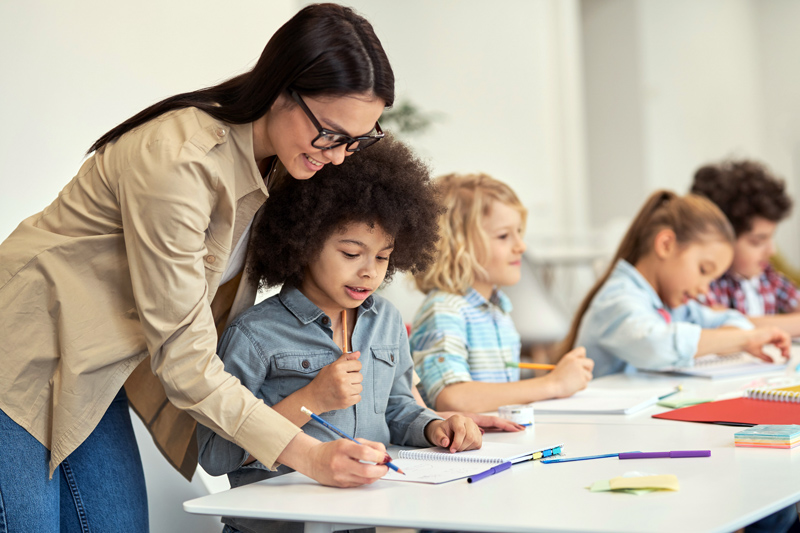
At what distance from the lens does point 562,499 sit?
0.85 metres

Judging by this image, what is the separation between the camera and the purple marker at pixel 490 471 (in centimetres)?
96

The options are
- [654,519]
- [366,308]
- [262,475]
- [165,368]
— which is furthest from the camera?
[366,308]

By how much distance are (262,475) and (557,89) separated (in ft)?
15.8

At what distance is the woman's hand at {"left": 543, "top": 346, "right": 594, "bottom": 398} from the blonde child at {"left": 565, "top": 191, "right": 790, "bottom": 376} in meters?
0.38

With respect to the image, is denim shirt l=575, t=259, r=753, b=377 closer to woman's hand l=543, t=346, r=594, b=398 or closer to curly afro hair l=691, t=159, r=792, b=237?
woman's hand l=543, t=346, r=594, b=398

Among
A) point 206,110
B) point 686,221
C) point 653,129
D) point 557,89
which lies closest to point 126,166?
point 206,110

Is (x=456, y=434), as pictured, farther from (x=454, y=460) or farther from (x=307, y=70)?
(x=307, y=70)

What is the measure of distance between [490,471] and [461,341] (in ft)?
2.31

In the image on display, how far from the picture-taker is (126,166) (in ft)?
3.26

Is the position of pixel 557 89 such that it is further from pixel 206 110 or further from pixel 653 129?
pixel 206 110

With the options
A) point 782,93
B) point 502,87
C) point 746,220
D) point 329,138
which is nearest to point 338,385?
point 329,138

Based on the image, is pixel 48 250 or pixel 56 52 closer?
pixel 48 250

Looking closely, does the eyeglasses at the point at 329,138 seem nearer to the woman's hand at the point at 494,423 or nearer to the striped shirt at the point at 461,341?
the woman's hand at the point at 494,423

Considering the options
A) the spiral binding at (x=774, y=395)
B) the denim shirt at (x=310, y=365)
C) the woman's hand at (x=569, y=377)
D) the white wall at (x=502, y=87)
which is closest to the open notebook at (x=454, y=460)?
the denim shirt at (x=310, y=365)
